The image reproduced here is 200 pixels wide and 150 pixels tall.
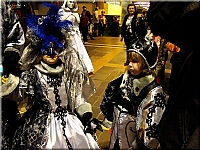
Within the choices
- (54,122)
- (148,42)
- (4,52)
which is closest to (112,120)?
(54,122)

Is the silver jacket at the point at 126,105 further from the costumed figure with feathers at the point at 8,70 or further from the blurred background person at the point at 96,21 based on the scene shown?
the blurred background person at the point at 96,21

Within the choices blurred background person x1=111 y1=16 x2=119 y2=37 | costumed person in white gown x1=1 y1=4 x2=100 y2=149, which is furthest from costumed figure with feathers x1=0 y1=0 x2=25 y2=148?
blurred background person x1=111 y1=16 x2=119 y2=37

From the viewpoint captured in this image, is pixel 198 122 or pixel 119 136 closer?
pixel 198 122

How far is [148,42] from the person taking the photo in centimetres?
151

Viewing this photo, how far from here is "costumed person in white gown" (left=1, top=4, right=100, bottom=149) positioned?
1.42 metres

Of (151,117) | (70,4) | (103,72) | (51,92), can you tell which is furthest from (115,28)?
(151,117)

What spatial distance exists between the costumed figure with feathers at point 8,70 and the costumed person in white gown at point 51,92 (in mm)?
44

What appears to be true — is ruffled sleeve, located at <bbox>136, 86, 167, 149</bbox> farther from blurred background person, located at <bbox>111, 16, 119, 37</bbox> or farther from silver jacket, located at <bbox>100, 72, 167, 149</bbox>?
blurred background person, located at <bbox>111, 16, 119, 37</bbox>

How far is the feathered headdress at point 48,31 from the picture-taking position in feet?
4.63

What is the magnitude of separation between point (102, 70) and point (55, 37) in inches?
109

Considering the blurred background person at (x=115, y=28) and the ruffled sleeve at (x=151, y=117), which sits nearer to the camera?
the ruffled sleeve at (x=151, y=117)

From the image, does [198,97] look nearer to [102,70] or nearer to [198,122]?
[198,122]

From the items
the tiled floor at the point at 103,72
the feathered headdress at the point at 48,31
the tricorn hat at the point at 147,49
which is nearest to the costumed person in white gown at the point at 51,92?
the feathered headdress at the point at 48,31

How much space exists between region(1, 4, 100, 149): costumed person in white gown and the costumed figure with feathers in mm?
44
